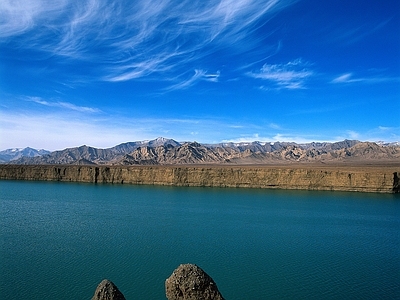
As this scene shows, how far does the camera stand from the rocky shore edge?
30.2 feet

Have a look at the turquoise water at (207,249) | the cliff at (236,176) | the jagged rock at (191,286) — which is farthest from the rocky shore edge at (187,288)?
the cliff at (236,176)

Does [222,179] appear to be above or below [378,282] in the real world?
above

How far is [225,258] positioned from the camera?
19.0m

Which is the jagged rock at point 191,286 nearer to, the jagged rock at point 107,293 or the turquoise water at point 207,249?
the jagged rock at point 107,293

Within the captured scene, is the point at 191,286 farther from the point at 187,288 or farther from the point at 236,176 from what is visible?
the point at 236,176

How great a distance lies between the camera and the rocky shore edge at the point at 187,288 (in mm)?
9203

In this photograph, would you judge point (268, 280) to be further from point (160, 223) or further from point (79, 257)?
point (160, 223)

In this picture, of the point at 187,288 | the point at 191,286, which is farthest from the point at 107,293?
the point at 191,286

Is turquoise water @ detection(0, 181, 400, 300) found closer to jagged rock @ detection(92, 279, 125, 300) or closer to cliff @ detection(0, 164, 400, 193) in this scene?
jagged rock @ detection(92, 279, 125, 300)

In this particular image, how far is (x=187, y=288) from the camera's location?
30.3 ft

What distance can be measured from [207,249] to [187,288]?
11688 mm

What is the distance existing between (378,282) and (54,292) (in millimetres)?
15987

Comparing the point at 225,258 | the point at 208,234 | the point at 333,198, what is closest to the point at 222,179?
the point at 333,198

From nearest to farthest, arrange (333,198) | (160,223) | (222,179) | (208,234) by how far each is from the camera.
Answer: (208,234)
(160,223)
(333,198)
(222,179)
